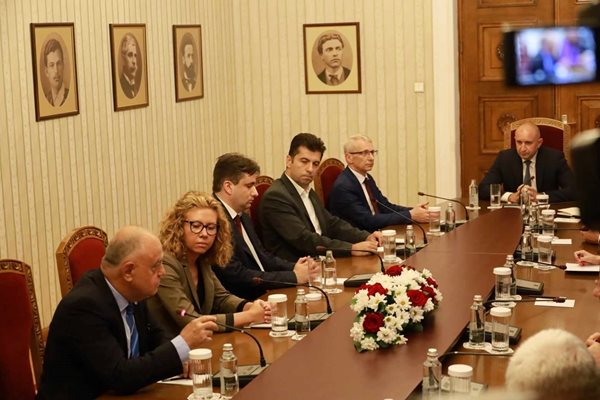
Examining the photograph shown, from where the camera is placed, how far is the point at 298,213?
20.4ft

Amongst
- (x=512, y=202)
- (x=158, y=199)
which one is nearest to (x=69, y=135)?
(x=158, y=199)

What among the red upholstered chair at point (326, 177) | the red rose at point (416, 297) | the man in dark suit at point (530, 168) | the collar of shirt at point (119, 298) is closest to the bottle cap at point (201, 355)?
the collar of shirt at point (119, 298)

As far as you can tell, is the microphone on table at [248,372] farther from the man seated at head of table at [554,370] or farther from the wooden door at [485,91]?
the wooden door at [485,91]

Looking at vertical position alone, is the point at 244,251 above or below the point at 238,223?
below

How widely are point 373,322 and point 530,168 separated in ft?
13.4

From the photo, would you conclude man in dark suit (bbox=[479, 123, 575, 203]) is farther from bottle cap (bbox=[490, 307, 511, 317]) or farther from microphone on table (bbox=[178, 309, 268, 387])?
microphone on table (bbox=[178, 309, 268, 387])

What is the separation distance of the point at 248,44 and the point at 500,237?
175 inches

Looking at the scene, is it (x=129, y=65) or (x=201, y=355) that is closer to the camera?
(x=201, y=355)

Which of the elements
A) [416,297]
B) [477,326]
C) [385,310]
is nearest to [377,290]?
[385,310]

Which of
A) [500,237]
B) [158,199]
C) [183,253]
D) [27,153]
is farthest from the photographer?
[158,199]

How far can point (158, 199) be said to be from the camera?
830cm

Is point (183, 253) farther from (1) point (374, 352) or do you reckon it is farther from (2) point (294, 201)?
(2) point (294, 201)

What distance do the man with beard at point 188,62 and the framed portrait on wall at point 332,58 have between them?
119cm

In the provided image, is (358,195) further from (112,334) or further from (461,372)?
(461,372)
